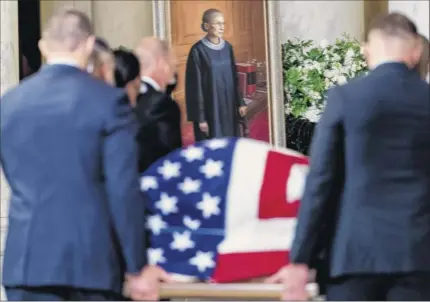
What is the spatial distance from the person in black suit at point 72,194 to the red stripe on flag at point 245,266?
46cm

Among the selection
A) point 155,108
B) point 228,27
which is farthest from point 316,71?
point 155,108

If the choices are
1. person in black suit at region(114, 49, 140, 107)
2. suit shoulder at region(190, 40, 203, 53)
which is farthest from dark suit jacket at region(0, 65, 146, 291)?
suit shoulder at region(190, 40, 203, 53)

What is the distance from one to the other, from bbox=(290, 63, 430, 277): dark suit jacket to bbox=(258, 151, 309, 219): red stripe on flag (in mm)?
344

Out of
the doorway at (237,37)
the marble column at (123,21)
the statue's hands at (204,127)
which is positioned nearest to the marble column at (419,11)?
the doorway at (237,37)

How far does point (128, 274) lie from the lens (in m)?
3.04

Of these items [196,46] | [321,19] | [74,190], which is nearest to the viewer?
[74,190]

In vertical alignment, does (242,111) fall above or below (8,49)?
below

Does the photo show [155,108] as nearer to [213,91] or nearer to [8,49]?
[8,49]

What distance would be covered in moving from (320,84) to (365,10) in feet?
4.56

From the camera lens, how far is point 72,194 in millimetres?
2939

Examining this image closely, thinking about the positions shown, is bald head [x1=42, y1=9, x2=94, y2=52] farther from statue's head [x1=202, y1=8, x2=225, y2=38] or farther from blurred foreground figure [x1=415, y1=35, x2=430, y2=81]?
statue's head [x1=202, y1=8, x2=225, y2=38]

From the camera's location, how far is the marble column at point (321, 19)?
26.2ft

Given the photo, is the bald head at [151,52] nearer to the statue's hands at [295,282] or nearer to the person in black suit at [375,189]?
the person in black suit at [375,189]

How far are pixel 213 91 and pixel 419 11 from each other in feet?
5.90
